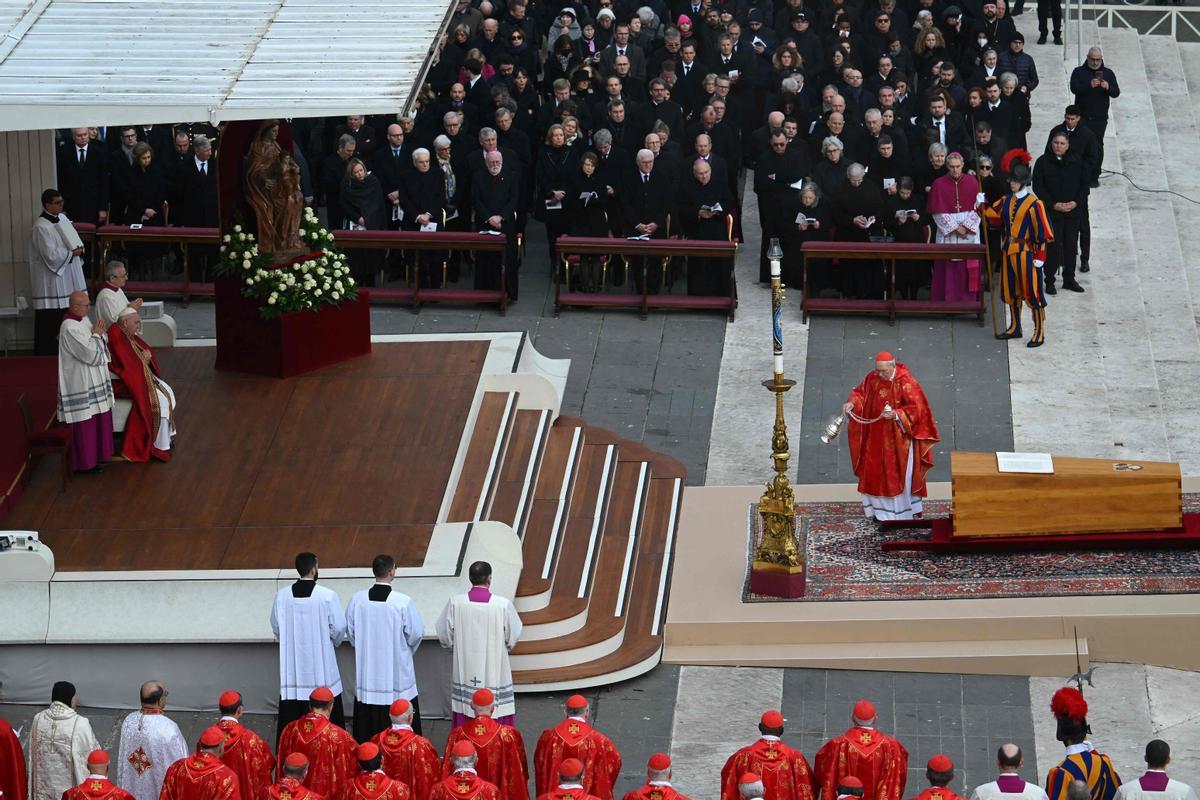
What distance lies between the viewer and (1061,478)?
16891mm

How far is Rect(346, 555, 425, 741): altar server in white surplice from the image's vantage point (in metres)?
14.7

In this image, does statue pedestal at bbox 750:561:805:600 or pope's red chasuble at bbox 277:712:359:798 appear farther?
statue pedestal at bbox 750:561:805:600

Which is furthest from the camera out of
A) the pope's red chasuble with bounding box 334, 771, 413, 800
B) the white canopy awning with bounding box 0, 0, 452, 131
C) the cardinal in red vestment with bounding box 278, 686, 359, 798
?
the white canopy awning with bounding box 0, 0, 452, 131

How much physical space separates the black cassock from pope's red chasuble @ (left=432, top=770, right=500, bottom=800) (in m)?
11.0

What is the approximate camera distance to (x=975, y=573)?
55.8ft

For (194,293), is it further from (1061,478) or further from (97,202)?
(1061,478)

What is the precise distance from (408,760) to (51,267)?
29.1ft

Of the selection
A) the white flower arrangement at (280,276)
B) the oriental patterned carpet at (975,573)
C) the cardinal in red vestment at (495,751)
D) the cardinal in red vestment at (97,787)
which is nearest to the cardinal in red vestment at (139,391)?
the white flower arrangement at (280,276)

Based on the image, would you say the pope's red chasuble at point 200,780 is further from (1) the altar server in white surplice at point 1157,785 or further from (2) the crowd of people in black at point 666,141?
(2) the crowd of people in black at point 666,141

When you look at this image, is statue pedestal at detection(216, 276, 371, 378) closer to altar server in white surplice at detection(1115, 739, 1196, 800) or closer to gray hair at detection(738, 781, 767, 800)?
gray hair at detection(738, 781, 767, 800)

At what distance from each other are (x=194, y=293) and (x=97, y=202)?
153 cm

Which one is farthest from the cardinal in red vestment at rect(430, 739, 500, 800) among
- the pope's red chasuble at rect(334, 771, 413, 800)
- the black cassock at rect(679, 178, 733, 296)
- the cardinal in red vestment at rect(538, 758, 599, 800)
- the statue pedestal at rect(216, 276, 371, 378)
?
the black cassock at rect(679, 178, 733, 296)

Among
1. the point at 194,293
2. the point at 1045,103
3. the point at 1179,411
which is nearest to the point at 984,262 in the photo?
the point at 1179,411

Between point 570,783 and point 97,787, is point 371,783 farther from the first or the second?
point 97,787
